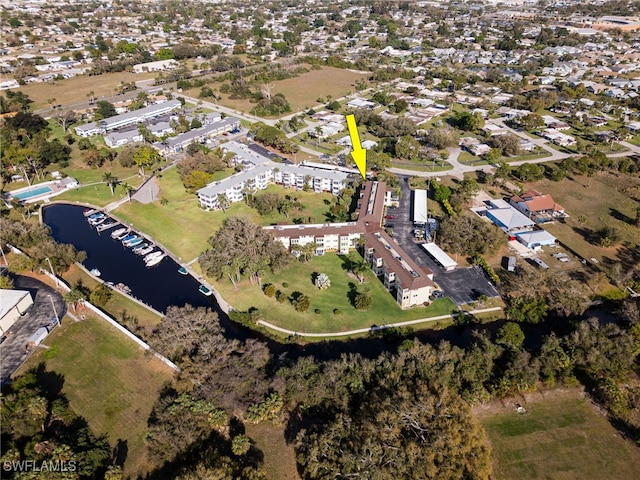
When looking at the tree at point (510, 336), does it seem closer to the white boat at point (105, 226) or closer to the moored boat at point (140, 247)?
the moored boat at point (140, 247)

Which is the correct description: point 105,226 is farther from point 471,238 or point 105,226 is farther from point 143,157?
point 471,238

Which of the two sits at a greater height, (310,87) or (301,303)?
(310,87)

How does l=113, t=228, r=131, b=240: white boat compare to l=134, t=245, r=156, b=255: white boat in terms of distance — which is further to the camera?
l=113, t=228, r=131, b=240: white boat

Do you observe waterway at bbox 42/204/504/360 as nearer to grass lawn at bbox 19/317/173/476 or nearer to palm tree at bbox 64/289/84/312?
palm tree at bbox 64/289/84/312

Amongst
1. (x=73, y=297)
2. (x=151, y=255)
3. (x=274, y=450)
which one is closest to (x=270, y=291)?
(x=151, y=255)

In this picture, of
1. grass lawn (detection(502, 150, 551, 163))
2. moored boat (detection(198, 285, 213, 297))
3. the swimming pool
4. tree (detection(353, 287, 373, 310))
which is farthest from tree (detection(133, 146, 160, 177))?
grass lawn (detection(502, 150, 551, 163))

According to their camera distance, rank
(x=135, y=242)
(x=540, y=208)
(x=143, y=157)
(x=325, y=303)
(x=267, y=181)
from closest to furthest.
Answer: (x=325, y=303) < (x=135, y=242) < (x=540, y=208) < (x=267, y=181) < (x=143, y=157)

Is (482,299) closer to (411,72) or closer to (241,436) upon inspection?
(241,436)
